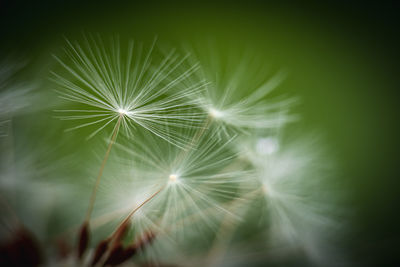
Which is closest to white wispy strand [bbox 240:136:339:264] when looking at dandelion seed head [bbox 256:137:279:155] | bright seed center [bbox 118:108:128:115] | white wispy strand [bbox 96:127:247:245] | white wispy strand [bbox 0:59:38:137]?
dandelion seed head [bbox 256:137:279:155]

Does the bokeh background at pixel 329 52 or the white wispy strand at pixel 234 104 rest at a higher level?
the bokeh background at pixel 329 52

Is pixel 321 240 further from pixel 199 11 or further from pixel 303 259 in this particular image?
pixel 199 11

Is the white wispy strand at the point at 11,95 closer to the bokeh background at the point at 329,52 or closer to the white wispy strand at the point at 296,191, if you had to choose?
the bokeh background at the point at 329,52

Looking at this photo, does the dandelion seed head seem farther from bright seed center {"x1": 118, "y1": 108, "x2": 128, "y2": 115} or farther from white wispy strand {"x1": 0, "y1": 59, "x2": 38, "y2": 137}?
white wispy strand {"x1": 0, "y1": 59, "x2": 38, "y2": 137}

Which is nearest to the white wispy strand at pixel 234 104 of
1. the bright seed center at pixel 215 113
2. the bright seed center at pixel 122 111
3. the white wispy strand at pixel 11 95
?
the bright seed center at pixel 215 113

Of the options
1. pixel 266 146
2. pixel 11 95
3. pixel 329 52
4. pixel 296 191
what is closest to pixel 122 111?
pixel 11 95

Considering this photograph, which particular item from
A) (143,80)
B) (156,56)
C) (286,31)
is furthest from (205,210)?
(286,31)

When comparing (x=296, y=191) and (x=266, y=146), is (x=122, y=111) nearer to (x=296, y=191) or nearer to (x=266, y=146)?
(x=266, y=146)

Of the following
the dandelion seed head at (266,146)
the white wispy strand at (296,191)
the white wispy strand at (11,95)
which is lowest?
the white wispy strand at (296,191)

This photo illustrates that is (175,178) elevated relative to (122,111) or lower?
lower
